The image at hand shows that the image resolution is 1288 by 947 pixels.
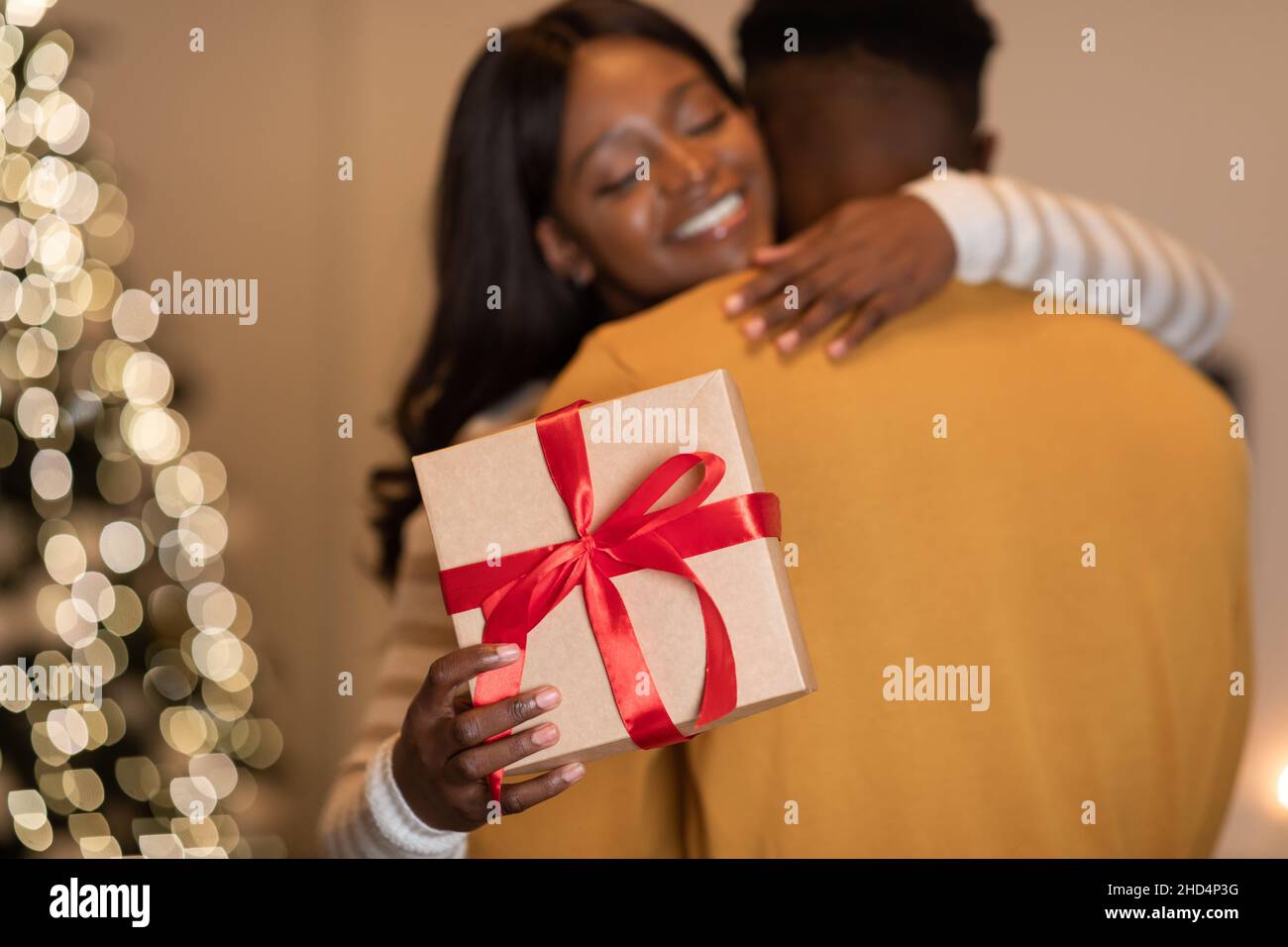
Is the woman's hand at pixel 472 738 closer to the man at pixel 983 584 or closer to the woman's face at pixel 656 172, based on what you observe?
the man at pixel 983 584

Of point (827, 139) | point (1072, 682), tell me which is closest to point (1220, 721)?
point (1072, 682)

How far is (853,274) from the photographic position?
4.09 feet

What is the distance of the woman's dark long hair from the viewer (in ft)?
4.75

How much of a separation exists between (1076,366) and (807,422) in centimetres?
30

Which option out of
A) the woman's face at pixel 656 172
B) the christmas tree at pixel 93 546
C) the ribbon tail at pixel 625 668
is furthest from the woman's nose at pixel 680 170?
the christmas tree at pixel 93 546

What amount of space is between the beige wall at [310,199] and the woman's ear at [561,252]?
1.01 ft

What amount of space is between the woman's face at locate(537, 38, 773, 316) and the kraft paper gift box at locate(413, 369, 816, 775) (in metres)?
0.44

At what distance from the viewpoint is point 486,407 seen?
1544 millimetres

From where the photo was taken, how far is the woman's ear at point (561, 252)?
148 cm

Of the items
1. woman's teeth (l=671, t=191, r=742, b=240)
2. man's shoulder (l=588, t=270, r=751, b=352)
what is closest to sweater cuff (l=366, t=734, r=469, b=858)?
man's shoulder (l=588, t=270, r=751, b=352)

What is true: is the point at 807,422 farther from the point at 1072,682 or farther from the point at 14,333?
the point at 14,333

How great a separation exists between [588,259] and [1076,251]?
615 mm

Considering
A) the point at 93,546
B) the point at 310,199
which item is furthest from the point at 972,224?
the point at 93,546

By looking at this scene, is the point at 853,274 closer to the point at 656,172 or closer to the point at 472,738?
A: the point at 656,172
